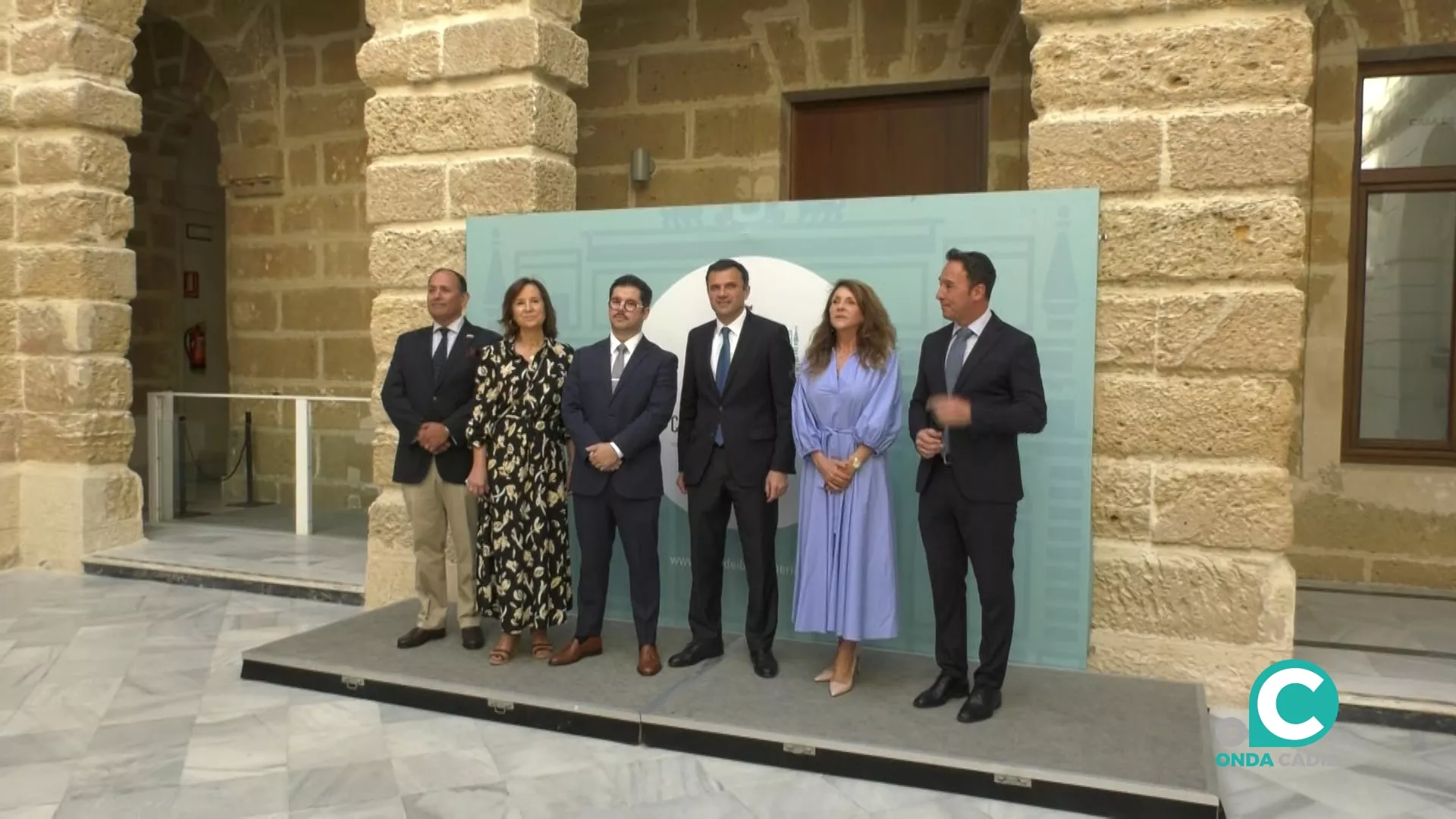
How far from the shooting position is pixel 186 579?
638cm

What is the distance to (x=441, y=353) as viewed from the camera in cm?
464

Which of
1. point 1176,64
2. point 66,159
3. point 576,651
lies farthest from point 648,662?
point 66,159

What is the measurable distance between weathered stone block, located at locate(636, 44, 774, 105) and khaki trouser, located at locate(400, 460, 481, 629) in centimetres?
370

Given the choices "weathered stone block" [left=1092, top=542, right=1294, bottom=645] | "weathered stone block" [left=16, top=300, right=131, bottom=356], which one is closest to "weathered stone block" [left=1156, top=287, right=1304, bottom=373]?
"weathered stone block" [left=1092, top=542, right=1294, bottom=645]

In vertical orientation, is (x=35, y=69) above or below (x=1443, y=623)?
above

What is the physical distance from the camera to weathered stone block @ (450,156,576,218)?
525 centimetres

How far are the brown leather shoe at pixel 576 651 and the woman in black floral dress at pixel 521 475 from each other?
3.5 inches

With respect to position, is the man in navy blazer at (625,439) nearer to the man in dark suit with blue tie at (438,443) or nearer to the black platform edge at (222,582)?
the man in dark suit with blue tie at (438,443)

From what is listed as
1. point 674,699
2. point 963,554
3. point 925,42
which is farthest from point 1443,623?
point 925,42

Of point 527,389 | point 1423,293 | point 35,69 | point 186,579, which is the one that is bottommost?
point 186,579

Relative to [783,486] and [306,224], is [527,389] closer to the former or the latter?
[783,486]

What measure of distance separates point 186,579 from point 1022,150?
553 centimetres

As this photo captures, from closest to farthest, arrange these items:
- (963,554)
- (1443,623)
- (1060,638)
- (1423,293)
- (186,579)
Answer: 1. (963,554)
2. (1060,638)
3. (1443,623)
4. (1423,293)
5. (186,579)

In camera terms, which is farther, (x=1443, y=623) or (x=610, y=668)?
(x=1443, y=623)
